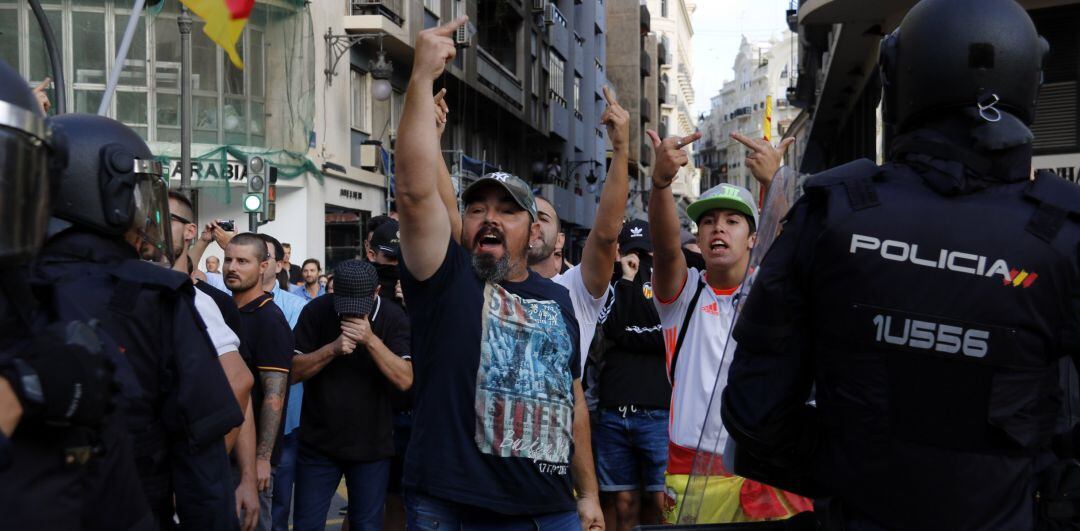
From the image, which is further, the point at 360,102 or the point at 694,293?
the point at 360,102

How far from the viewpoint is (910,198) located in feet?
8.14

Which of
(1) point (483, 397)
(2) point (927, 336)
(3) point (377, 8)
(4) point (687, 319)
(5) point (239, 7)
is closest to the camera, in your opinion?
(2) point (927, 336)

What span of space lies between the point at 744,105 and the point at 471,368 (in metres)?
172

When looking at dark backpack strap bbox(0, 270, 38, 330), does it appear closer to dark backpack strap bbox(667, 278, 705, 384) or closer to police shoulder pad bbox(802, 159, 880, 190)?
police shoulder pad bbox(802, 159, 880, 190)

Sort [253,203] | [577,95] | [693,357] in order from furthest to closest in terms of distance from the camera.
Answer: [577,95]
[253,203]
[693,357]

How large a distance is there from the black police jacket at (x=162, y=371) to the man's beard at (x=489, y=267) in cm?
94

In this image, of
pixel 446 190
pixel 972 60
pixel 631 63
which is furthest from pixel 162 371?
pixel 631 63

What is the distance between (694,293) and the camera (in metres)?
5.11

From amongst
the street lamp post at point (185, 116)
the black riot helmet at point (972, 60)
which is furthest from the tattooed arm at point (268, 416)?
the street lamp post at point (185, 116)

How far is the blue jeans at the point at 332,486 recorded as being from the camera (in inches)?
245

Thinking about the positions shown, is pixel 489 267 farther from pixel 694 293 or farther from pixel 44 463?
pixel 44 463

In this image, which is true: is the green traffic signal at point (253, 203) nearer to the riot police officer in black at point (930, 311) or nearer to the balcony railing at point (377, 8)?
the balcony railing at point (377, 8)

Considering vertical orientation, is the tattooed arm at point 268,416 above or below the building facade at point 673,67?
below

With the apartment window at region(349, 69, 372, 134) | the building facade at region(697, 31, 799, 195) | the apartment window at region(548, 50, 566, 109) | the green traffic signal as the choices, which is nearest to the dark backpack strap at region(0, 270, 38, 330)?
the green traffic signal
